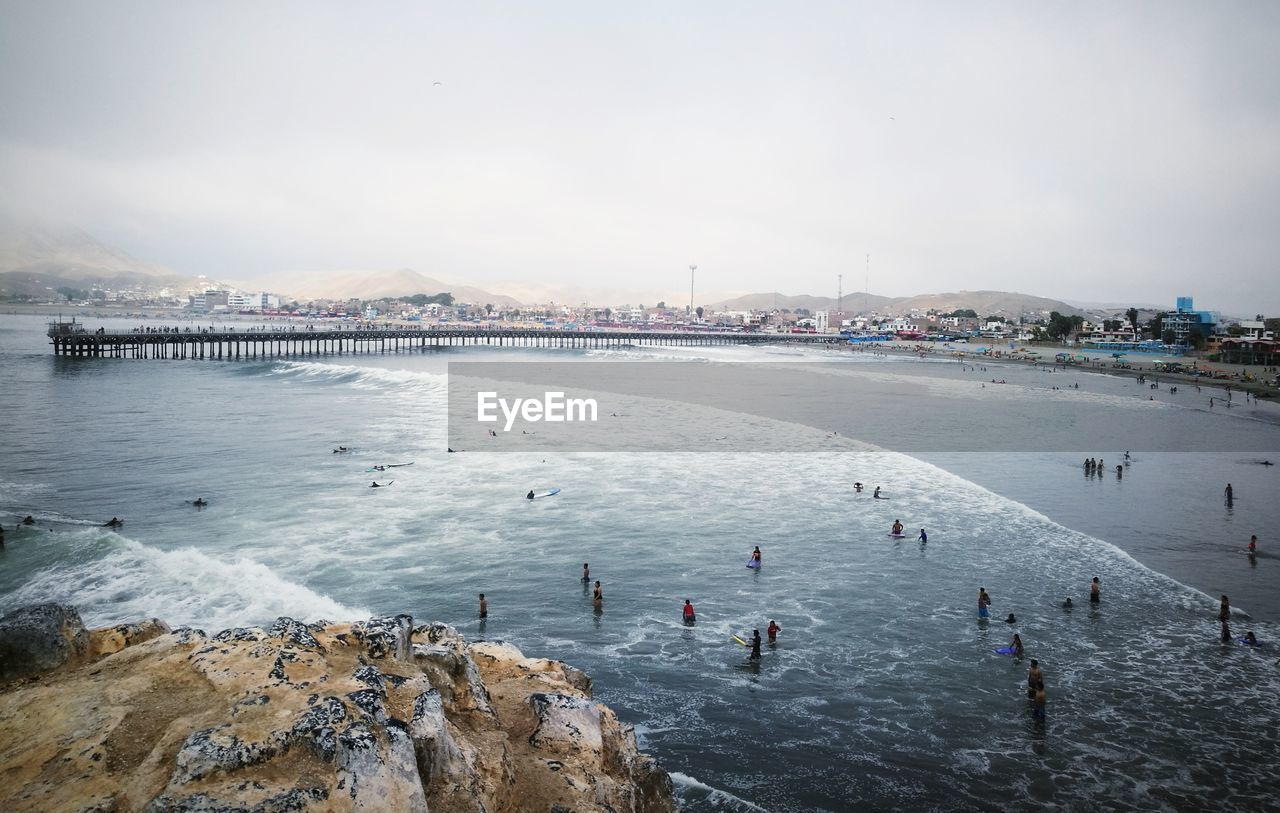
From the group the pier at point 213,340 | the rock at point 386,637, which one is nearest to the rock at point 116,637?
the rock at point 386,637

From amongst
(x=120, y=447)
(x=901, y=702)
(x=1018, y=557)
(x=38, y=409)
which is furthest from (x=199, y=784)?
(x=38, y=409)

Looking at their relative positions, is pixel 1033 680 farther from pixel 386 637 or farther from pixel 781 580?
pixel 386 637

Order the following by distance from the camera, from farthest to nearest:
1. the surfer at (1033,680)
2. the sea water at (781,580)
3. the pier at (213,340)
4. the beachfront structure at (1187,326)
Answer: the beachfront structure at (1187,326)
the pier at (213,340)
the surfer at (1033,680)
the sea water at (781,580)

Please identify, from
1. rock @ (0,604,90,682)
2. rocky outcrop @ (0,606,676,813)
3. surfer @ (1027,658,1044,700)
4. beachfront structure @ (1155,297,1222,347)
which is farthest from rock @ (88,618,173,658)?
beachfront structure @ (1155,297,1222,347)

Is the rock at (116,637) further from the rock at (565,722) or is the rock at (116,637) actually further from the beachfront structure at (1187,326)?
the beachfront structure at (1187,326)

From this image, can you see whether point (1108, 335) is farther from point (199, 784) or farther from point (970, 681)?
point (199, 784)

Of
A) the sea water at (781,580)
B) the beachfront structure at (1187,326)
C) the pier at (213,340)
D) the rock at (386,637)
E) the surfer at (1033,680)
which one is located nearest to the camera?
the rock at (386,637)

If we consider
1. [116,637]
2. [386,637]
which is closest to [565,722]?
[386,637]
